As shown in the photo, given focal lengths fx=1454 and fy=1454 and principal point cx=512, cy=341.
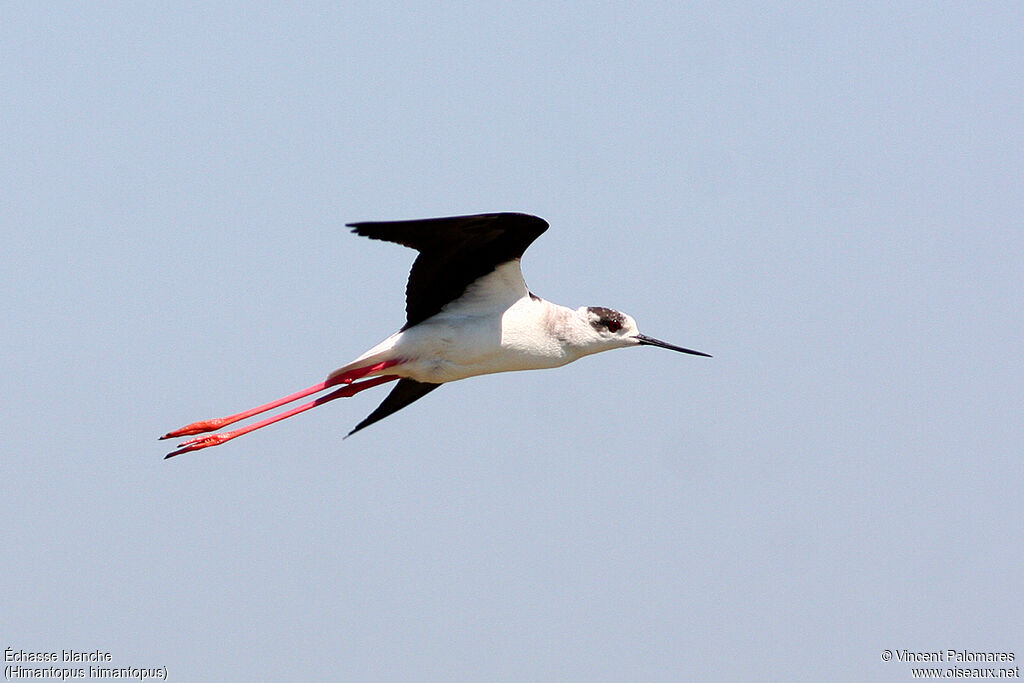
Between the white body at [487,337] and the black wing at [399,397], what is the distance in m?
0.53

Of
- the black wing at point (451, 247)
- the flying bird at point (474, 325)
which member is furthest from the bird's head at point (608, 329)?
the black wing at point (451, 247)

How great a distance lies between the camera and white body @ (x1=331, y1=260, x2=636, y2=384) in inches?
343

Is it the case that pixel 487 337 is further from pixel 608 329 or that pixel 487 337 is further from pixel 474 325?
pixel 608 329

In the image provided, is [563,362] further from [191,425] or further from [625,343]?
[191,425]

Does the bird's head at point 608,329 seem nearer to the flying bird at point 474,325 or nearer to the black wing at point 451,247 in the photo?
the flying bird at point 474,325

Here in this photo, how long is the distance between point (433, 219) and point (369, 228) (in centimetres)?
39

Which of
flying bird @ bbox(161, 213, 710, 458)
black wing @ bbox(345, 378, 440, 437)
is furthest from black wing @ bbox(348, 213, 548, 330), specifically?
black wing @ bbox(345, 378, 440, 437)

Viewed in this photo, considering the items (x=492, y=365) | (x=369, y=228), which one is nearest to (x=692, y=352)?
(x=492, y=365)

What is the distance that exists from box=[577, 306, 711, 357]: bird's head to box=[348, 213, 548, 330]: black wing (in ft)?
2.27

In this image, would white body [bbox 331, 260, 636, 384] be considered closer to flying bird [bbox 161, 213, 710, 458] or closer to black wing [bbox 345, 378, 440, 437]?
flying bird [bbox 161, 213, 710, 458]

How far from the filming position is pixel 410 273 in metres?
8.70

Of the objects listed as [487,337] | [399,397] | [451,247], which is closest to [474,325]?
[487,337]

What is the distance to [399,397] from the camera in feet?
31.3

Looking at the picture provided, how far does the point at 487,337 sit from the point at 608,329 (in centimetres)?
86
